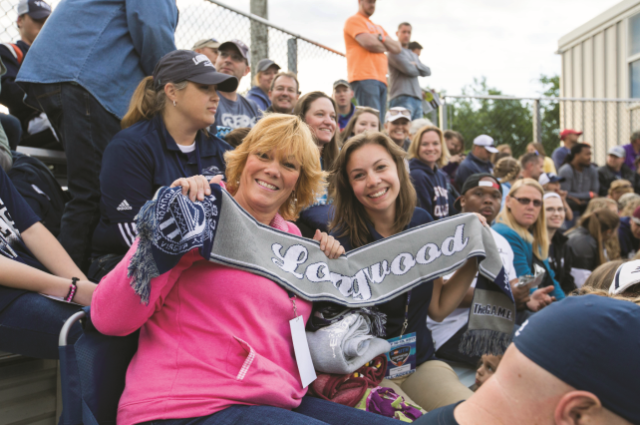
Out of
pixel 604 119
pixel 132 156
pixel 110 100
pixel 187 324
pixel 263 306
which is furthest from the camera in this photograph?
pixel 604 119

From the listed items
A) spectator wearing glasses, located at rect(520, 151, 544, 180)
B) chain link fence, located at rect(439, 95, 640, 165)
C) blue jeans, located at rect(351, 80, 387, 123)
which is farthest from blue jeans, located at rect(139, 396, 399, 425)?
chain link fence, located at rect(439, 95, 640, 165)

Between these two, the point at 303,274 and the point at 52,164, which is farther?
the point at 52,164

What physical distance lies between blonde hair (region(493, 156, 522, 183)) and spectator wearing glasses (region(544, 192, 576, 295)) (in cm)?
139

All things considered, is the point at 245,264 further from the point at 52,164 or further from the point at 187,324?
the point at 52,164

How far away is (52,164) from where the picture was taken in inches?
161

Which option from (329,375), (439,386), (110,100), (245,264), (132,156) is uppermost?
(110,100)

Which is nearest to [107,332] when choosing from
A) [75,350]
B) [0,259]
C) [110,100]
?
[75,350]

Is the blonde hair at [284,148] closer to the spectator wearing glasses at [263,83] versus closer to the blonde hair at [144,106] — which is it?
the blonde hair at [144,106]

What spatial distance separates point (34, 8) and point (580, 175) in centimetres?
837

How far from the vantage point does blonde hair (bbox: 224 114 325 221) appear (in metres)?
2.17

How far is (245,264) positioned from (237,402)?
1.57 ft

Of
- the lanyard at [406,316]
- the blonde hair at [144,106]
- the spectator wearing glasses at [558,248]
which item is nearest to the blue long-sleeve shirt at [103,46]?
the blonde hair at [144,106]

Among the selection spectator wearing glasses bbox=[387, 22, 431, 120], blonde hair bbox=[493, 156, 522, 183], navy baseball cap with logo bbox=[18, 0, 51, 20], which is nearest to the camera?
navy baseball cap with logo bbox=[18, 0, 51, 20]

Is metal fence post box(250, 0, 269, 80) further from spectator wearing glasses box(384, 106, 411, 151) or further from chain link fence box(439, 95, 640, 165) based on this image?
chain link fence box(439, 95, 640, 165)
